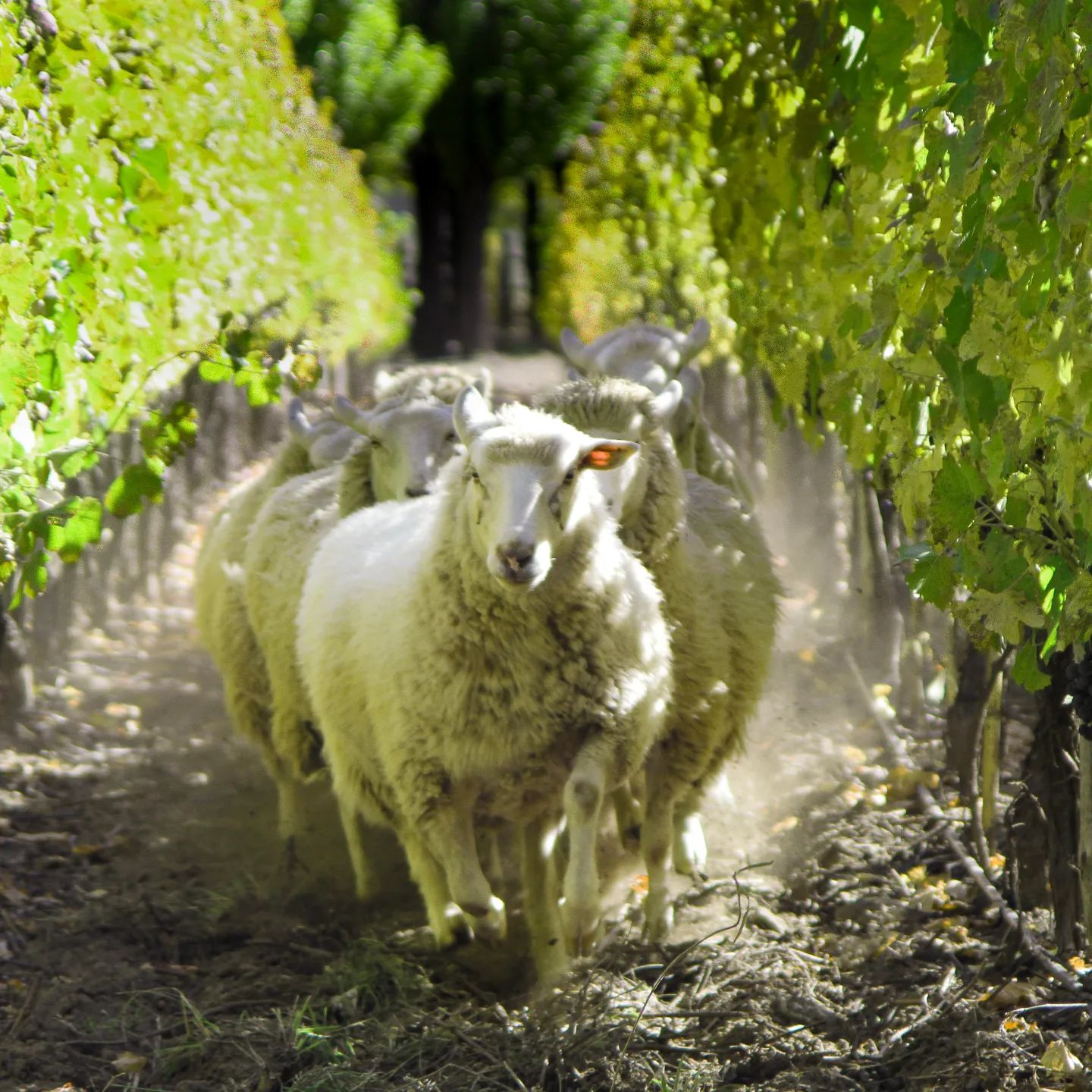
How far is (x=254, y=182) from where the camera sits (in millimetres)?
8930

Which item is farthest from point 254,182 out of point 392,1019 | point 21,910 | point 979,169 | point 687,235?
point 979,169

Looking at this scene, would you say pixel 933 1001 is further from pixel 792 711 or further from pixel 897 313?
pixel 792 711

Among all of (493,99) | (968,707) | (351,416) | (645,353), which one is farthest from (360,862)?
(493,99)

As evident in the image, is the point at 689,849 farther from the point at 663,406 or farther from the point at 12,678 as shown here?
the point at 12,678

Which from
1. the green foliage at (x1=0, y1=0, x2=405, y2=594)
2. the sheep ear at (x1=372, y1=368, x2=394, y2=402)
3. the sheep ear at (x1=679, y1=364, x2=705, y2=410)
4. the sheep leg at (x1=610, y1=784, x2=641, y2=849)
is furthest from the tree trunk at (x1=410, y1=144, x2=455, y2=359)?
the sheep leg at (x1=610, y1=784, x2=641, y2=849)

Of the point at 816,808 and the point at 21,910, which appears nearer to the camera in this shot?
the point at 21,910

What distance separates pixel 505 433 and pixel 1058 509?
1907 mm

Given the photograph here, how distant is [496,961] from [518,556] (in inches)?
69.7

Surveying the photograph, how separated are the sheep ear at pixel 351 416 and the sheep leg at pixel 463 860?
2.14 m

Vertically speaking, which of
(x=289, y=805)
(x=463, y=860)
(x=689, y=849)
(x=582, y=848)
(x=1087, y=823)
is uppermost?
(x=1087, y=823)

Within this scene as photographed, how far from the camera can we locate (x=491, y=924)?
4.94m

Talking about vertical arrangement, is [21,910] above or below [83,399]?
below

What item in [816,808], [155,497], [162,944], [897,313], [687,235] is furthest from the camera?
[687,235]

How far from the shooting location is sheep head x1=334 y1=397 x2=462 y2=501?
20.9ft
